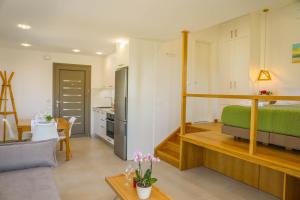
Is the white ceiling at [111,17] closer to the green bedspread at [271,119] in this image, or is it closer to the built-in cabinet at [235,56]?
the green bedspread at [271,119]

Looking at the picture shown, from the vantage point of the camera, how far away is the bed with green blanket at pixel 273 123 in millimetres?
2510

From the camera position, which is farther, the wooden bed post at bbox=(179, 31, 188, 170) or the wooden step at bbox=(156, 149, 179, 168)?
the wooden step at bbox=(156, 149, 179, 168)

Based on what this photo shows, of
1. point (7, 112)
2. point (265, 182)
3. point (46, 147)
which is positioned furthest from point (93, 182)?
point (7, 112)

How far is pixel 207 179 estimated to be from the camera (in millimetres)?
3514

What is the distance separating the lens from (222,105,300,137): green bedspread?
250 centimetres

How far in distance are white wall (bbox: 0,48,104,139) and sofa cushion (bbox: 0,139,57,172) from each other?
371 cm

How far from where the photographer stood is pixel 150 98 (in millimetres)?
4570

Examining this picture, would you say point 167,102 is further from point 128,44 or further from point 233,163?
point 233,163

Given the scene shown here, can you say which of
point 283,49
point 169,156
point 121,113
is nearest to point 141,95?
point 121,113

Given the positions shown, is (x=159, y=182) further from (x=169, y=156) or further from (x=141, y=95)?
(x=141, y=95)

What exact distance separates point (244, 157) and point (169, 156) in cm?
179

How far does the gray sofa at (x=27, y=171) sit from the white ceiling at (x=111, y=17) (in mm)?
1761

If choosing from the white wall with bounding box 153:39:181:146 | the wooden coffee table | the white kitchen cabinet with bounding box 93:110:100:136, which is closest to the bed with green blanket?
the wooden coffee table

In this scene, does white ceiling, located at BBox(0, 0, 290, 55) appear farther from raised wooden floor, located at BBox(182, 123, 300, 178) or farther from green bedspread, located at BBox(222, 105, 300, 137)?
raised wooden floor, located at BBox(182, 123, 300, 178)
